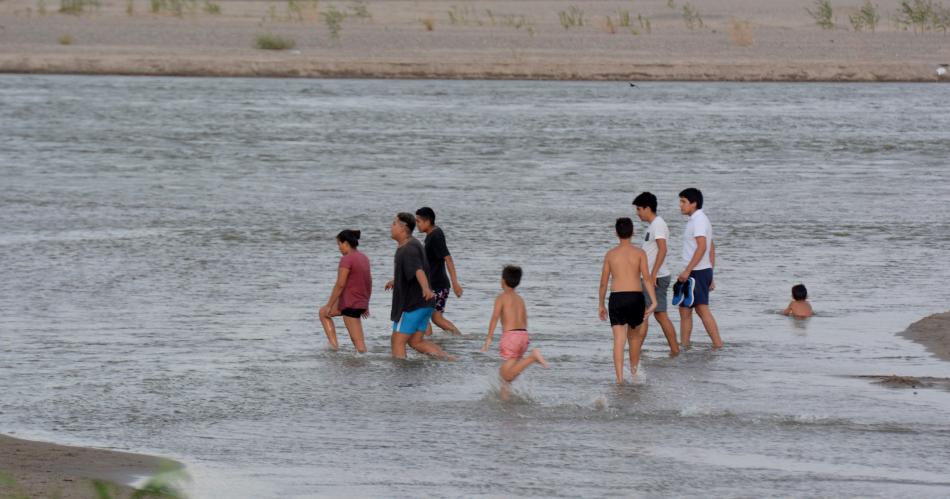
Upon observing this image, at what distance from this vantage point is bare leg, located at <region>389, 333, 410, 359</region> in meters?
13.5

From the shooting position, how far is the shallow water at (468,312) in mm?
10297

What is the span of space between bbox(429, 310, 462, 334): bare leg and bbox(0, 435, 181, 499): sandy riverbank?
15.1 feet

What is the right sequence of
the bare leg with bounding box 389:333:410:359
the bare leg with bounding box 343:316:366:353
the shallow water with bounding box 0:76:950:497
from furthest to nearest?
the bare leg with bounding box 343:316:366:353, the bare leg with bounding box 389:333:410:359, the shallow water with bounding box 0:76:950:497

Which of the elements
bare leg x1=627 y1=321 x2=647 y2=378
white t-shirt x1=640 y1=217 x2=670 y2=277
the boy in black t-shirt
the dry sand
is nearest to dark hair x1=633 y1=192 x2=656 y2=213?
white t-shirt x1=640 y1=217 x2=670 y2=277

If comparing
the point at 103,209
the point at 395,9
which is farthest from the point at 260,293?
the point at 395,9

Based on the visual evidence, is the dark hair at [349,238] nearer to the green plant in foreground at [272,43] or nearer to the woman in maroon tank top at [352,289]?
the woman in maroon tank top at [352,289]

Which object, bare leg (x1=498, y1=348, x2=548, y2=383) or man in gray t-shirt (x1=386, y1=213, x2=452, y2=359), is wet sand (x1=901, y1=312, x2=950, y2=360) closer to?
bare leg (x1=498, y1=348, x2=548, y2=383)

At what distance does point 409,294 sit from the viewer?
43.7 feet

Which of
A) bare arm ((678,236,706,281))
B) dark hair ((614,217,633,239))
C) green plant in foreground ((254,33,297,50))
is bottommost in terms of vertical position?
green plant in foreground ((254,33,297,50))

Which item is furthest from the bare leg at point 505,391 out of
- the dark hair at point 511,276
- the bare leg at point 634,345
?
the bare leg at point 634,345

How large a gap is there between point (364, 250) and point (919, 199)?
10.5 metres

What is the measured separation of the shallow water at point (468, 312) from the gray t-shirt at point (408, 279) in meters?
0.52

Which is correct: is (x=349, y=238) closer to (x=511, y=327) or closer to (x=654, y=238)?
(x=511, y=327)

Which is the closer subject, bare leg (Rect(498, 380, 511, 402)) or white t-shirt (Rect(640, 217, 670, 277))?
bare leg (Rect(498, 380, 511, 402))
